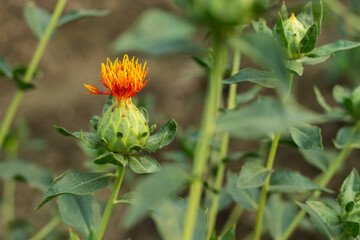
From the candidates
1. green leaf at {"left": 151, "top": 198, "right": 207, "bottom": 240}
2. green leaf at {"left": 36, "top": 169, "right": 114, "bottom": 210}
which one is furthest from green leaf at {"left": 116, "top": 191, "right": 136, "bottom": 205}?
green leaf at {"left": 151, "top": 198, "right": 207, "bottom": 240}

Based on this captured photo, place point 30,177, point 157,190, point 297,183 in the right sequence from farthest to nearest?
point 30,177
point 297,183
point 157,190

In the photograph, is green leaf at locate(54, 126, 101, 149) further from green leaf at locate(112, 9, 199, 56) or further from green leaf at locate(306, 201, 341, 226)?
green leaf at locate(306, 201, 341, 226)

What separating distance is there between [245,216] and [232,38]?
7.62 ft

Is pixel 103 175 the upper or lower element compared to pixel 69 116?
upper

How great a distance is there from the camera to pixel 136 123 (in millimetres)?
1062

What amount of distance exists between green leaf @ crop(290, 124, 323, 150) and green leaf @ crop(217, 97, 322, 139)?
45 centimetres

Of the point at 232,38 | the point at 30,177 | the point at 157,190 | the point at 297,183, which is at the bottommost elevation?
the point at 30,177

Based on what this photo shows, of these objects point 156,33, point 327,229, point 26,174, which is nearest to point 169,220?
point 156,33

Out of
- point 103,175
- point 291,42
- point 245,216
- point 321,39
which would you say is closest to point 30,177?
point 103,175

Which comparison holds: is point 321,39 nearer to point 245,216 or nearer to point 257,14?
point 245,216

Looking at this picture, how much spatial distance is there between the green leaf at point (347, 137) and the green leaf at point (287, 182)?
15 cm

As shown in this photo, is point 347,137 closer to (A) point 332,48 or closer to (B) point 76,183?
(A) point 332,48

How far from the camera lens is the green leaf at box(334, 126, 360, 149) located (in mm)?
1365

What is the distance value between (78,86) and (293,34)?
2.47 m
